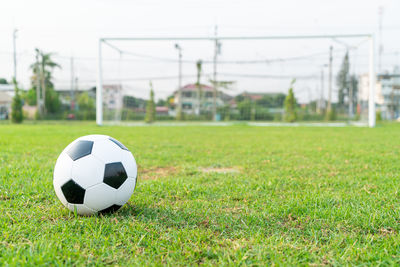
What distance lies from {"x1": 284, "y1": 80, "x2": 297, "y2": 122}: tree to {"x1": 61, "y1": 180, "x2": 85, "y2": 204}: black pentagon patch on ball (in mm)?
21876

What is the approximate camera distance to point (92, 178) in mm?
2191

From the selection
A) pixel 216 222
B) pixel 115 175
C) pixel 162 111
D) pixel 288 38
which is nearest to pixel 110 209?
pixel 115 175

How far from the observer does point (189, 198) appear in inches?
113

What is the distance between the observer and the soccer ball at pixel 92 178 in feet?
7.16

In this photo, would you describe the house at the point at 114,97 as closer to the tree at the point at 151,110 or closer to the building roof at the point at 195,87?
the tree at the point at 151,110

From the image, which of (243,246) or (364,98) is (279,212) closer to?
(243,246)

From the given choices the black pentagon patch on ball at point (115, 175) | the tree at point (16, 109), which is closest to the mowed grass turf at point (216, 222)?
the black pentagon patch on ball at point (115, 175)

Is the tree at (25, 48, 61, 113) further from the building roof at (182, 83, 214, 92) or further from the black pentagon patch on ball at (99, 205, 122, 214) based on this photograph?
the black pentagon patch on ball at (99, 205, 122, 214)

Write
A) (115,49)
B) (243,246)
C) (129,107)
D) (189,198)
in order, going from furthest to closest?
(129,107)
(115,49)
(189,198)
(243,246)

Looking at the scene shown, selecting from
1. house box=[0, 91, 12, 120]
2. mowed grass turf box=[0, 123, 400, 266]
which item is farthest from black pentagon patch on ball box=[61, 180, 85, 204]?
house box=[0, 91, 12, 120]

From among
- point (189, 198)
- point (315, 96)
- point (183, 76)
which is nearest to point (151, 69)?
point (183, 76)

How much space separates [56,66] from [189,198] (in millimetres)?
39821

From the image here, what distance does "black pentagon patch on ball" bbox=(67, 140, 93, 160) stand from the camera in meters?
2.28

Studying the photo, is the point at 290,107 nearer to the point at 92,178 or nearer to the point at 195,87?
the point at 195,87
